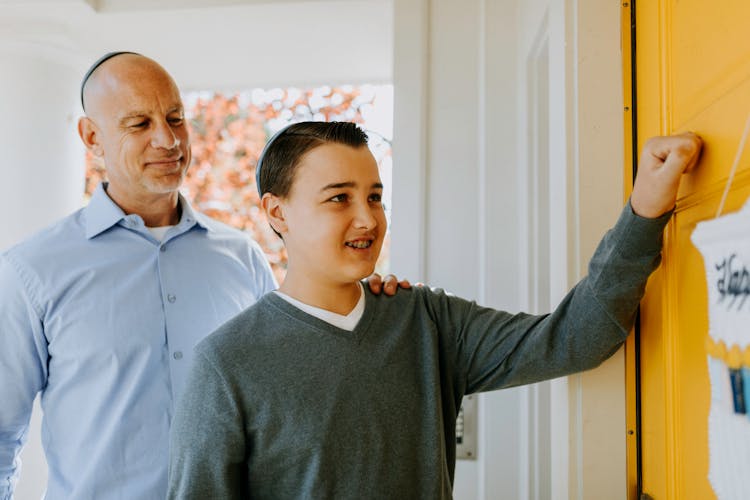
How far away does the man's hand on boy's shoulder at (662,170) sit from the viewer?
993 millimetres

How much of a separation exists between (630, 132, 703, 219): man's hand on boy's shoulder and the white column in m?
2.46

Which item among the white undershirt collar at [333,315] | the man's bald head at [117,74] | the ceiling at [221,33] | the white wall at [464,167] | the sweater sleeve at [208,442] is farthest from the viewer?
the ceiling at [221,33]

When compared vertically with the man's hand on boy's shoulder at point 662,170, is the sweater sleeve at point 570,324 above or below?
below

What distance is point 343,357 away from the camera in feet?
4.29

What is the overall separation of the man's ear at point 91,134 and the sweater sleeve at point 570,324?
89cm

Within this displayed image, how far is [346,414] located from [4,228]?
2.15m

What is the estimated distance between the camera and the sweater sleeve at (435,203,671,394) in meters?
1.12

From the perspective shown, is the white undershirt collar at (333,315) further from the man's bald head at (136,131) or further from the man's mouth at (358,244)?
the man's bald head at (136,131)

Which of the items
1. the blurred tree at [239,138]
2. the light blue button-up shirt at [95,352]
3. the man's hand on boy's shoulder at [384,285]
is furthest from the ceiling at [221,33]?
the blurred tree at [239,138]

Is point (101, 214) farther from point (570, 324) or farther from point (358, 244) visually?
point (570, 324)

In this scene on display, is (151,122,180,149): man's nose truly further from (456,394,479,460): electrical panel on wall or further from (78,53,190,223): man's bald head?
(456,394,479,460): electrical panel on wall

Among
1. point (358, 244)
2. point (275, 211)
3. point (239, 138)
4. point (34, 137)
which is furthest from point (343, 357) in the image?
point (239, 138)

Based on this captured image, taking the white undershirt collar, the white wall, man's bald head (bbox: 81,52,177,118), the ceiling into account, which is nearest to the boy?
the white undershirt collar

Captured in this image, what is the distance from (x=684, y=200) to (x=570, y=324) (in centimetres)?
28
